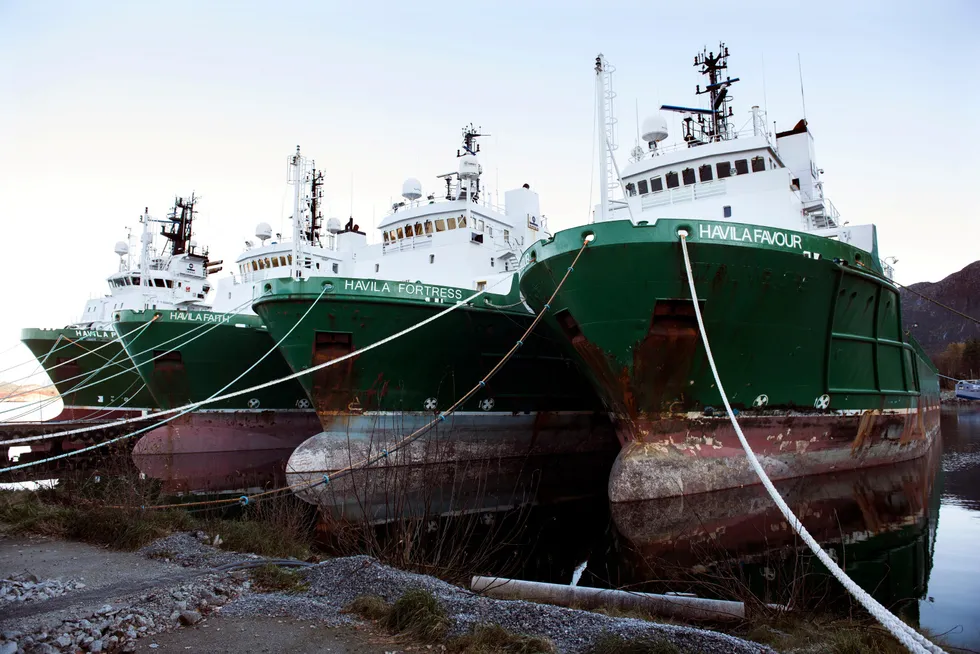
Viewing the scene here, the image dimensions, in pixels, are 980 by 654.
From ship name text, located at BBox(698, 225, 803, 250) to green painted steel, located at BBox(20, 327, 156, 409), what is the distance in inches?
770

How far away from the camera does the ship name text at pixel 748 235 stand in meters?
9.24

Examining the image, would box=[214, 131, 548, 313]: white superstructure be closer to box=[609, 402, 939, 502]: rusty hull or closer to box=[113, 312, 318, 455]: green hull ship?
box=[113, 312, 318, 455]: green hull ship

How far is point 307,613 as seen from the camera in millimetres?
4133

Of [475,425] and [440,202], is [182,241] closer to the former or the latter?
[440,202]

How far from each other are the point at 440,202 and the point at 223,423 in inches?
345

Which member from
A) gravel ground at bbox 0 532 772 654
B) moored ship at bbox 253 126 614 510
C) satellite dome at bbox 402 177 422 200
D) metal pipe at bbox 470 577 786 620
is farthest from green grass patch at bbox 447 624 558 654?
satellite dome at bbox 402 177 422 200

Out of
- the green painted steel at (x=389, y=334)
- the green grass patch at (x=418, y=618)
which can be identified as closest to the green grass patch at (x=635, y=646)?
the green grass patch at (x=418, y=618)

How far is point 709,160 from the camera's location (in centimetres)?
1524

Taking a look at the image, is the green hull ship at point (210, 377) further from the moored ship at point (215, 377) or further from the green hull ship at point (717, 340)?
the green hull ship at point (717, 340)

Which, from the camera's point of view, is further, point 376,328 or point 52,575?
point 376,328

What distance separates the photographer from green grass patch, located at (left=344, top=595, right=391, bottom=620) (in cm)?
408

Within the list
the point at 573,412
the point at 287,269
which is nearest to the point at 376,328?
the point at 573,412

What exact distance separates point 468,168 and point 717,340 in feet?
40.6

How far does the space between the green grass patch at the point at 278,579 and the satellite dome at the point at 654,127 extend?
13757 mm
